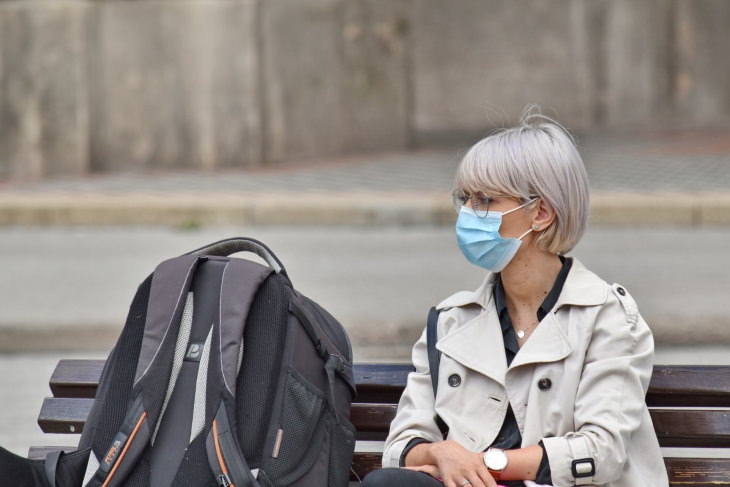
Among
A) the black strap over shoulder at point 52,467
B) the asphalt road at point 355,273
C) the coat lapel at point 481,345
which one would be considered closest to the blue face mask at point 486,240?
the coat lapel at point 481,345

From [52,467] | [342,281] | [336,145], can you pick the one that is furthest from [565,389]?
[336,145]

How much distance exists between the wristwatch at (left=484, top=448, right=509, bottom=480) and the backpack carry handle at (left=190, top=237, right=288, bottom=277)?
0.64m

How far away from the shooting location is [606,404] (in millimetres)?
2680

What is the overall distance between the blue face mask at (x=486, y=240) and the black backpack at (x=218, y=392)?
39 centimetres

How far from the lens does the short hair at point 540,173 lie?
2.82 meters

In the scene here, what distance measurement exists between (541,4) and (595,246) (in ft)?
23.6

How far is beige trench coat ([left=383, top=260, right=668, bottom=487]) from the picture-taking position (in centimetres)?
269

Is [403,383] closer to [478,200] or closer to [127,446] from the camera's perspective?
[478,200]

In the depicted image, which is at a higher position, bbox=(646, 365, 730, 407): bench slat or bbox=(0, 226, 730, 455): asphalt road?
bbox=(646, 365, 730, 407): bench slat

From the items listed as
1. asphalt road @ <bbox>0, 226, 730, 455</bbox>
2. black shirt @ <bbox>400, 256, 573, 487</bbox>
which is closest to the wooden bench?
black shirt @ <bbox>400, 256, 573, 487</bbox>

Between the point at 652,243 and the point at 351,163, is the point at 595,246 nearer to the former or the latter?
the point at 652,243

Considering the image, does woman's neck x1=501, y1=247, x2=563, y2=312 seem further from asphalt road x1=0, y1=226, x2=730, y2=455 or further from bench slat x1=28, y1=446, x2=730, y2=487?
asphalt road x1=0, y1=226, x2=730, y2=455

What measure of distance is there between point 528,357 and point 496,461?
0.77 ft

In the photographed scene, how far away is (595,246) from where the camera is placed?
32.6 feet
